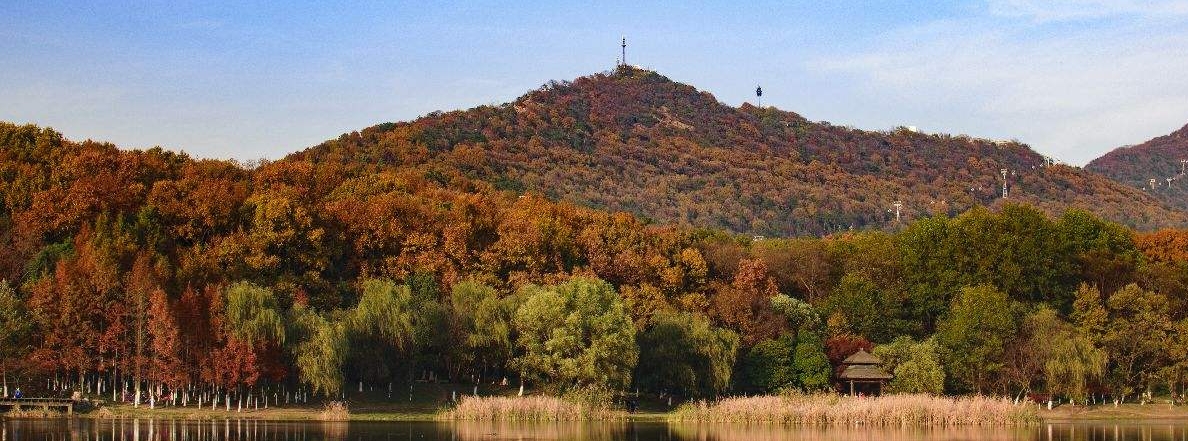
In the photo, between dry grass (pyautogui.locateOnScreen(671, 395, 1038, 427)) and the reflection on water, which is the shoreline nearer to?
the reflection on water

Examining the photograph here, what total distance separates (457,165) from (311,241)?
68695mm

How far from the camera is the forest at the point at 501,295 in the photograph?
64812 millimetres

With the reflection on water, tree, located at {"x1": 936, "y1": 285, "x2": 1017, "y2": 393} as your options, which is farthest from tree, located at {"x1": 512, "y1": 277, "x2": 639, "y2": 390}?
tree, located at {"x1": 936, "y1": 285, "x2": 1017, "y2": 393}

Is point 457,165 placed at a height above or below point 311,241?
above

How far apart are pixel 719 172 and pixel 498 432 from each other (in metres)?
123

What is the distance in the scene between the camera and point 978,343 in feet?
254

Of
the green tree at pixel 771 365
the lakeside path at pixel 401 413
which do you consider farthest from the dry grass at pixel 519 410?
the green tree at pixel 771 365

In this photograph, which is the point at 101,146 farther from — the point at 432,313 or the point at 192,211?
the point at 432,313

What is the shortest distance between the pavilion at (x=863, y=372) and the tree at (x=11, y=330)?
37321 millimetres

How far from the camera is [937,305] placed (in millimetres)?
87500

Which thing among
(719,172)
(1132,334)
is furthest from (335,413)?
(719,172)

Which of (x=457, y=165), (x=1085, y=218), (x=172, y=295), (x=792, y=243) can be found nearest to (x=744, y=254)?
(x=792, y=243)

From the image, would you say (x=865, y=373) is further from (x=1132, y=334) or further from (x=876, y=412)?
(x=1132, y=334)

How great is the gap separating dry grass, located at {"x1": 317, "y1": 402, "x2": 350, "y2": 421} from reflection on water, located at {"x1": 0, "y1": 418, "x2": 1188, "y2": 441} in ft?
7.05
